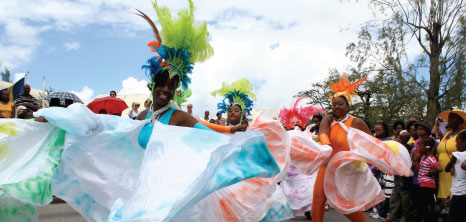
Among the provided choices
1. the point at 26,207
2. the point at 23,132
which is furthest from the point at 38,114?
the point at 26,207

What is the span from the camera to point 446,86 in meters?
17.1

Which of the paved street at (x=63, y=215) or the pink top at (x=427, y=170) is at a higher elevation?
the pink top at (x=427, y=170)

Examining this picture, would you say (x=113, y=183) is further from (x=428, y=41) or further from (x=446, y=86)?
(x=428, y=41)

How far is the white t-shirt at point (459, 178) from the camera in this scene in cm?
522

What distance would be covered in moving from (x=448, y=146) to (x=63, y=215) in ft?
19.7

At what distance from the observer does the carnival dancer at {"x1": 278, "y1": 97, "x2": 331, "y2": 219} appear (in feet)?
15.4

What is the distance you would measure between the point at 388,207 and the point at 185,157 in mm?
5912

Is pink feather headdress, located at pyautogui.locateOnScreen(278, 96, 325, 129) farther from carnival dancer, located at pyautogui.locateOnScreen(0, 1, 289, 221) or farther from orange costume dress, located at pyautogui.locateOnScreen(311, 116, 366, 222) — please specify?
carnival dancer, located at pyautogui.locateOnScreen(0, 1, 289, 221)

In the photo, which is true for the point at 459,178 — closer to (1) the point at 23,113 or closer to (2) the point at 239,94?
(2) the point at 239,94

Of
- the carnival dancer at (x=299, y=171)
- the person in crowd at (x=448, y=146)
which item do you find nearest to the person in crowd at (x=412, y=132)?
the person in crowd at (x=448, y=146)

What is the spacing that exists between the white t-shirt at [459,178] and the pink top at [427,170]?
92 centimetres

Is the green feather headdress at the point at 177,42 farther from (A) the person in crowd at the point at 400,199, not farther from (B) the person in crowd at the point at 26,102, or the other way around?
(B) the person in crowd at the point at 26,102

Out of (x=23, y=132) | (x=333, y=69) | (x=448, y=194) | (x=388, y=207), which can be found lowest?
(x=388, y=207)

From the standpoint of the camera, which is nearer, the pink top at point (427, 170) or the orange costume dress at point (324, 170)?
the orange costume dress at point (324, 170)
